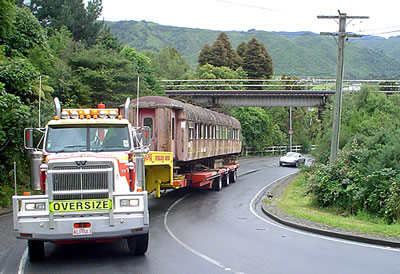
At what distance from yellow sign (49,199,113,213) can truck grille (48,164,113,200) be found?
0.12m

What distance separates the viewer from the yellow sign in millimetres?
9266

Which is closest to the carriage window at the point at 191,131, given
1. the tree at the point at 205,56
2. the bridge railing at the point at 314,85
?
the bridge railing at the point at 314,85

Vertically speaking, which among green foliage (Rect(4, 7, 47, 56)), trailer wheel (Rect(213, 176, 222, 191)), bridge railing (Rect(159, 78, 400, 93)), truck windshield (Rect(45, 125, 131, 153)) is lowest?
trailer wheel (Rect(213, 176, 222, 191))

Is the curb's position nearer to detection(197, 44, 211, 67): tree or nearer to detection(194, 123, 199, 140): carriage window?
detection(194, 123, 199, 140): carriage window

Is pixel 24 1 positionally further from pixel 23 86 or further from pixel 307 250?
pixel 307 250

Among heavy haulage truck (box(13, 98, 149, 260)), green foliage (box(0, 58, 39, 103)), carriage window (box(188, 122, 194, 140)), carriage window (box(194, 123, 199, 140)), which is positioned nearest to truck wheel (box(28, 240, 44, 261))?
heavy haulage truck (box(13, 98, 149, 260))

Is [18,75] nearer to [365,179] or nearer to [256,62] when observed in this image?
[365,179]

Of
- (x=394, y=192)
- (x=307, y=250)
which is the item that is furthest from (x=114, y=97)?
(x=307, y=250)

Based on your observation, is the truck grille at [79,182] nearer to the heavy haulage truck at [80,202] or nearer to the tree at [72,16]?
the heavy haulage truck at [80,202]

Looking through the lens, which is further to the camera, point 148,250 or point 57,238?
point 148,250

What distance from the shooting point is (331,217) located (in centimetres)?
1656

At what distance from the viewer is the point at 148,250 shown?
1105 centimetres

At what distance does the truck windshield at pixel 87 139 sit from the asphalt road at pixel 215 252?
2.36 meters

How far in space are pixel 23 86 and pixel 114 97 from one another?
11.8 m
